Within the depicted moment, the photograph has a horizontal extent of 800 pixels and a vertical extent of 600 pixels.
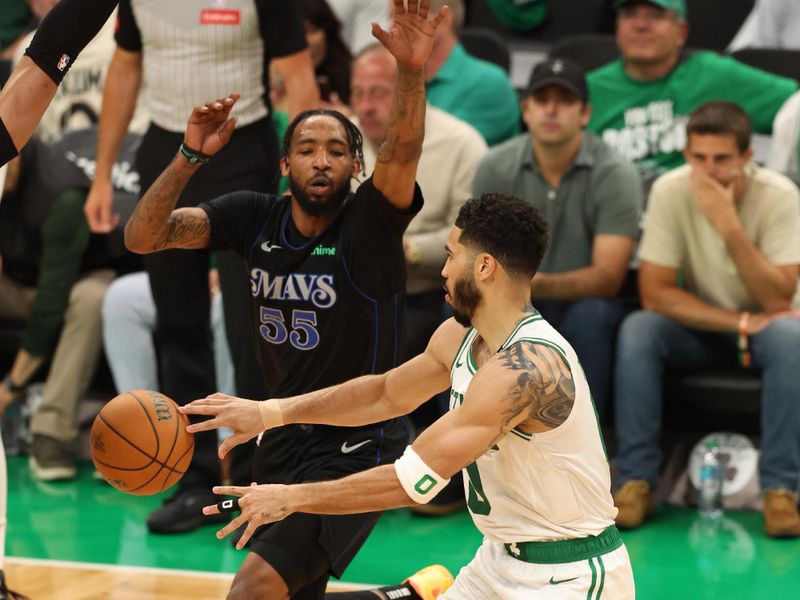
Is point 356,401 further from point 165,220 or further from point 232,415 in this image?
point 165,220

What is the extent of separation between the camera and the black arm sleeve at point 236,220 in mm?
5020

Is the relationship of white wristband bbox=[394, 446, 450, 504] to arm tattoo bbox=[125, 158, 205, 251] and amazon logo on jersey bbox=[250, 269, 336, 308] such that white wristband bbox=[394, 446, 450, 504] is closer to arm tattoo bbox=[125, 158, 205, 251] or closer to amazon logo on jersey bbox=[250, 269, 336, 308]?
amazon logo on jersey bbox=[250, 269, 336, 308]

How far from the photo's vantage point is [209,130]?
469cm

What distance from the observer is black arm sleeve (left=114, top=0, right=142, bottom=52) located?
6113 millimetres

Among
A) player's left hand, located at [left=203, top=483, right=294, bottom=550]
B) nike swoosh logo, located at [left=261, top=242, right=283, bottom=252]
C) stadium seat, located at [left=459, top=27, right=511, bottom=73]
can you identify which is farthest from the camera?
stadium seat, located at [left=459, top=27, right=511, bottom=73]

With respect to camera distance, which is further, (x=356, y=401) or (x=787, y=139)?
(x=787, y=139)

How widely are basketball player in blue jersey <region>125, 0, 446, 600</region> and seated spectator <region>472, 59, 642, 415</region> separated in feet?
6.30

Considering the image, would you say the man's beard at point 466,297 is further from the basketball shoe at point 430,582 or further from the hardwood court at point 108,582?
the hardwood court at point 108,582

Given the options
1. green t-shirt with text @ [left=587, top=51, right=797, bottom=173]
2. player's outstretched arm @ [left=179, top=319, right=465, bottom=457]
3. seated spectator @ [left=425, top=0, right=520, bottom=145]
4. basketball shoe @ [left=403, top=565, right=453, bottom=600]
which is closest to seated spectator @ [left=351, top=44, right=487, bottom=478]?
seated spectator @ [left=425, top=0, right=520, bottom=145]

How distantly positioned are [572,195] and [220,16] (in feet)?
6.44

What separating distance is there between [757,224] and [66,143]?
3.78 m

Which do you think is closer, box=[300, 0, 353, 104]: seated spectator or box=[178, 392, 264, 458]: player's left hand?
box=[178, 392, 264, 458]: player's left hand

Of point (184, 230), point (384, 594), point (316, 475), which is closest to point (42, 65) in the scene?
point (184, 230)

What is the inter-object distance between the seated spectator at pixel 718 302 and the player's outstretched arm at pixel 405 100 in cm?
223
